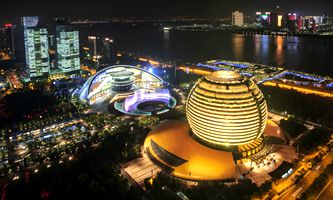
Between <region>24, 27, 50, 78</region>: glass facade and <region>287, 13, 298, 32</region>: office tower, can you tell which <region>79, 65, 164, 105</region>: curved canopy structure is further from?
<region>287, 13, 298, 32</region>: office tower

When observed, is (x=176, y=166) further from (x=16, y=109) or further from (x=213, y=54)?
(x=213, y=54)

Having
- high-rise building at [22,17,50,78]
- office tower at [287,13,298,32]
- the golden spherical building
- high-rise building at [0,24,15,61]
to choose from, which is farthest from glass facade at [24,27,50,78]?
office tower at [287,13,298,32]

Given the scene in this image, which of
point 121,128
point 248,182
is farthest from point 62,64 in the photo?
point 248,182

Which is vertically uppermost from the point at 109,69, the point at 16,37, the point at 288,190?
the point at 16,37

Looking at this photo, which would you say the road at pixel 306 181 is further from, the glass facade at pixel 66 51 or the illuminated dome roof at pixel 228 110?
the glass facade at pixel 66 51

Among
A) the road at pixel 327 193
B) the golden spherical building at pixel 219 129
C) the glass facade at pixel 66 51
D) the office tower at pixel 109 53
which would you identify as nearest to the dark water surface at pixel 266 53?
the office tower at pixel 109 53

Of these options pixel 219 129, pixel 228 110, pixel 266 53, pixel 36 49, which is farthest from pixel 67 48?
pixel 266 53

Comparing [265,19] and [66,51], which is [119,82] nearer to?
[66,51]
